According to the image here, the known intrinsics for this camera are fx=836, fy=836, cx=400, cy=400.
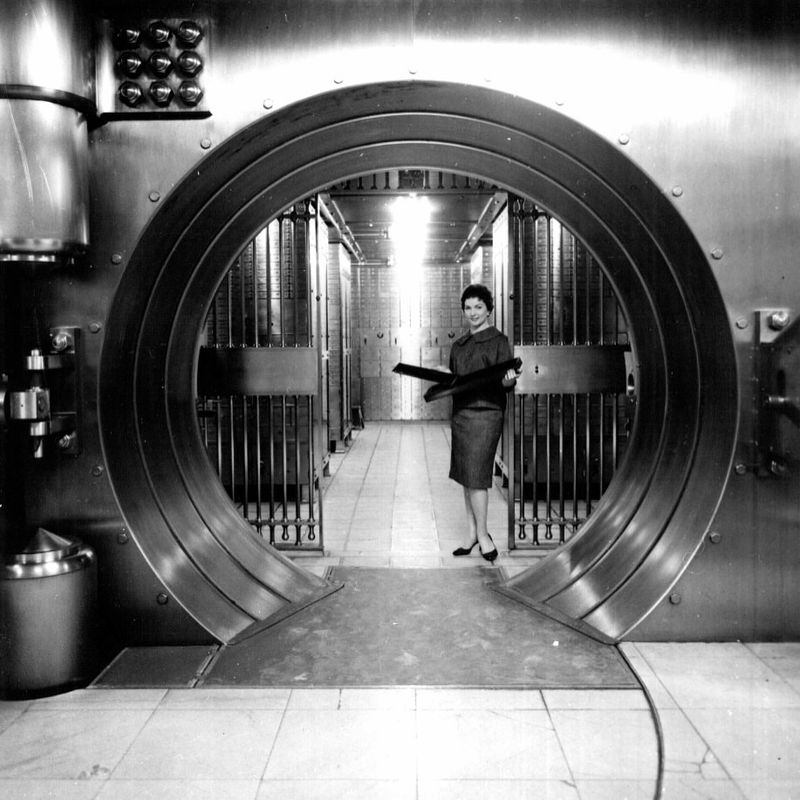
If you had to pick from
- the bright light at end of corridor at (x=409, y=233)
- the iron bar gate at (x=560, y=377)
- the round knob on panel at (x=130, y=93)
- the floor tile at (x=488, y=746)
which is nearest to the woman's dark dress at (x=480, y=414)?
the iron bar gate at (x=560, y=377)

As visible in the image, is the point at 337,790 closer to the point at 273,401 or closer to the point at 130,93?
the point at 130,93

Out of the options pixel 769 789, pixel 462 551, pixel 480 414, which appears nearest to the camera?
pixel 769 789

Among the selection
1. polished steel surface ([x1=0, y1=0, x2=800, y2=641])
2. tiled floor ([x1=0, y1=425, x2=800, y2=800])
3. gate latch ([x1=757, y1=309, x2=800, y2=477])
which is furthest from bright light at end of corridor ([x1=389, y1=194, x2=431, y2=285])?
tiled floor ([x1=0, y1=425, x2=800, y2=800])

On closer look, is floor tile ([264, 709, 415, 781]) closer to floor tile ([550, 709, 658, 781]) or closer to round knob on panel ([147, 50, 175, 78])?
floor tile ([550, 709, 658, 781])

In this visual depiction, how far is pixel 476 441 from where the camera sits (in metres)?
4.38

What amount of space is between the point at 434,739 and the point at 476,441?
6.85 feet

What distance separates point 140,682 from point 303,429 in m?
3.08

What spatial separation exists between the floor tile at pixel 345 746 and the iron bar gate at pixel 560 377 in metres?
2.17

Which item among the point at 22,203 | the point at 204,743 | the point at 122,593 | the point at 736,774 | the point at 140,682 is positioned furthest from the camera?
the point at 122,593

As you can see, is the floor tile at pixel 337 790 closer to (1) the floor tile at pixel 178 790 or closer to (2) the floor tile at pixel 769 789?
(1) the floor tile at pixel 178 790

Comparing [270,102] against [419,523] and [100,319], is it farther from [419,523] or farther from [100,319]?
[419,523]

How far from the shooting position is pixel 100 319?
303cm

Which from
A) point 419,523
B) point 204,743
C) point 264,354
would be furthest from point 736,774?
point 419,523

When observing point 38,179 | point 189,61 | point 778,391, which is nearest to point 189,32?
point 189,61
